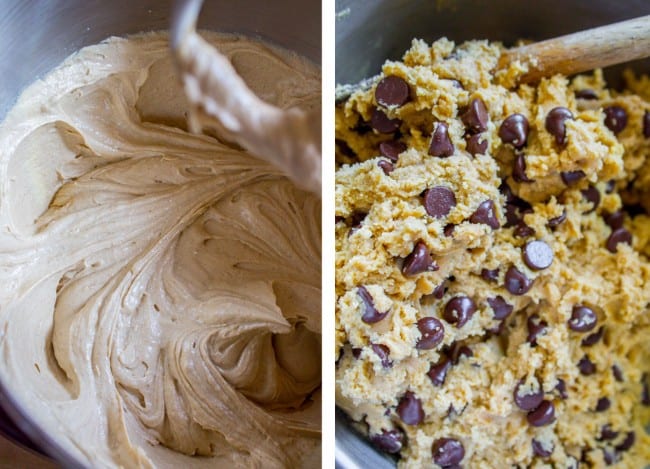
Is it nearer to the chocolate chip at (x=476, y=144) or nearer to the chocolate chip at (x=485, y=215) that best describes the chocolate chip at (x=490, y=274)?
the chocolate chip at (x=485, y=215)

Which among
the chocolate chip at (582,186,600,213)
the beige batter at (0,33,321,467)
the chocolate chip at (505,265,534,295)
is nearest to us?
the beige batter at (0,33,321,467)

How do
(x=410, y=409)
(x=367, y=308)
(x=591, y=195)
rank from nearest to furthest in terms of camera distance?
1. (x=367, y=308)
2. (x=410, y=409)
3. (x=591, y=195)

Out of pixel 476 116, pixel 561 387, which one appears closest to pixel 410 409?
pixel 561 387

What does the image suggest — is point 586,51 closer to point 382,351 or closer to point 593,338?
point 593,338

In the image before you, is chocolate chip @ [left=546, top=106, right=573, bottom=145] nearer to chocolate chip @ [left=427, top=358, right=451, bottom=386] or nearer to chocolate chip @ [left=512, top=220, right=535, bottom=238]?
chocolate chip @ [left=512, top=220, right=535, bottom=238]

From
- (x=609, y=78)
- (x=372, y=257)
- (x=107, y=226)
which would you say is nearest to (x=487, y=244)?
(x=372, y=257)

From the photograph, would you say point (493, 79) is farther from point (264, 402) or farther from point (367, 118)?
point (264, 402)

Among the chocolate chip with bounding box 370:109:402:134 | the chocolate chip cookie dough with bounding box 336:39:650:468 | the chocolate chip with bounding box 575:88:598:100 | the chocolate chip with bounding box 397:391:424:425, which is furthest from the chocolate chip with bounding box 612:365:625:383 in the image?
the chocolate chip with bounding box 370:109:402:134
